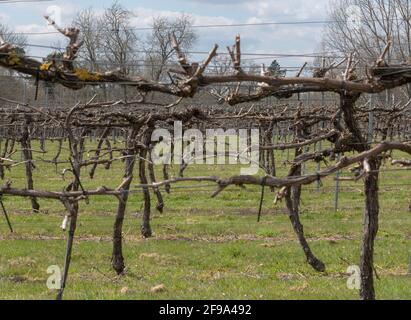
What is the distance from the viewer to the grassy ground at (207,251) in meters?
7.13

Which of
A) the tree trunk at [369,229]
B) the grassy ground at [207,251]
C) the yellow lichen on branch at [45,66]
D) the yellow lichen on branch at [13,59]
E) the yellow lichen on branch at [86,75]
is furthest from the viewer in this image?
the grassy ground at [207,251]

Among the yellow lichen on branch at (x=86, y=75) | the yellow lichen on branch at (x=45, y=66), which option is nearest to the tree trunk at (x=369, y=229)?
the yellow lichen on branch at (x=86, y=75)

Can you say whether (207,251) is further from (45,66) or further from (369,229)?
(45,66)

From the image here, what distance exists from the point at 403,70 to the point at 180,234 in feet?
23.7

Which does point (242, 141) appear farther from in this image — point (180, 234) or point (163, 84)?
point (163, 84)

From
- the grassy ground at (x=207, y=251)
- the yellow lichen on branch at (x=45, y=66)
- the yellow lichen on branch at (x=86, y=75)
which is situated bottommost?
the grassy ground at (x=207, y=251)

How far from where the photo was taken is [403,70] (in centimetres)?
407

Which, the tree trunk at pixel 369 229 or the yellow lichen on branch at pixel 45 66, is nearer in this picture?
the yellow lichen on branch at pixel 45 66

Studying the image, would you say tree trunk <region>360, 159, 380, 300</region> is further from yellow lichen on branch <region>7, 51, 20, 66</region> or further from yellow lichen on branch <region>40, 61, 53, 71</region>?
yellow lichen on branch <region>7, 51, 20, 66</region>

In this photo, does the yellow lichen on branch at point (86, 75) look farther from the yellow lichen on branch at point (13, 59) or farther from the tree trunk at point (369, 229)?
the tree trunk at point (369, 229)

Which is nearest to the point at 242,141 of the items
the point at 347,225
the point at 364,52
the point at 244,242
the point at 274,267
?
the point at 347,225

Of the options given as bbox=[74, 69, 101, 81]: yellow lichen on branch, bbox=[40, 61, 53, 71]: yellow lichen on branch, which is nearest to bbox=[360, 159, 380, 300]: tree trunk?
bbox=[74, 69, 101, 81]: yellow lichen on branch

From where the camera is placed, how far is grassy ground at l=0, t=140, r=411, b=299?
7.13 m

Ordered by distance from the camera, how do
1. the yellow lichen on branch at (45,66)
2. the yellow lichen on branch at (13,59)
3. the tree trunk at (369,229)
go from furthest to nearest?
1. the tree trunk at (369,229)
2. the yellow lichen on branch at (45,66)
3. the yellow lichen on branch at (13,59)
